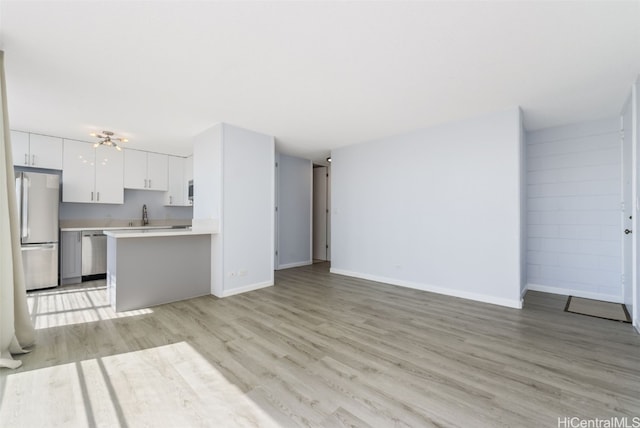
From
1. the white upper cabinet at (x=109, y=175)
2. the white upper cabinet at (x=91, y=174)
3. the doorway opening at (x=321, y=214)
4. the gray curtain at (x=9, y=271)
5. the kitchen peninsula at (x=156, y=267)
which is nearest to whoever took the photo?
the gray curtain at (x=9, y=271)

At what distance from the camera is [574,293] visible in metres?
3.96

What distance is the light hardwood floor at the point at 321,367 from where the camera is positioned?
1.58 m

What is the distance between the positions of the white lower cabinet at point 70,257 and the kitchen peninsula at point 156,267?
159cm

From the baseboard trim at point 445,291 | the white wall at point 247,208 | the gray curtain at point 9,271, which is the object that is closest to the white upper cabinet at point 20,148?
the gray curtain at point 9,271

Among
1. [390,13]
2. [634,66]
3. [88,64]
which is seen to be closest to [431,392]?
[390,13]

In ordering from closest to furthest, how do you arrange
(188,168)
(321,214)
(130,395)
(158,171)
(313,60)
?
(130,395) → (313,60) → (158,171) → (188,168) → (321,214)

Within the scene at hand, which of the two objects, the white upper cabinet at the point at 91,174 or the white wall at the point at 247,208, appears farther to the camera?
the white upper cabinet at the point at 91,174

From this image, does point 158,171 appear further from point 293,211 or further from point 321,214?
point 321,214

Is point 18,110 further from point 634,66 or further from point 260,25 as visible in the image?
point 634,66

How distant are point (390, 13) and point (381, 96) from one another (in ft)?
4.21

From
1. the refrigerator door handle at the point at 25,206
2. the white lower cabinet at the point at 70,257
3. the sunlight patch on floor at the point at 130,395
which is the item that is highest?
the refrigerator door handle at the point at 25,206

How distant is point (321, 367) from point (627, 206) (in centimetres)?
418

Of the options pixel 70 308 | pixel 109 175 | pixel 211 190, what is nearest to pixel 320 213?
pixel 211 190

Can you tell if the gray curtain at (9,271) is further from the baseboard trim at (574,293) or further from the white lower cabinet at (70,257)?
the baseboard trim at (574,293)
